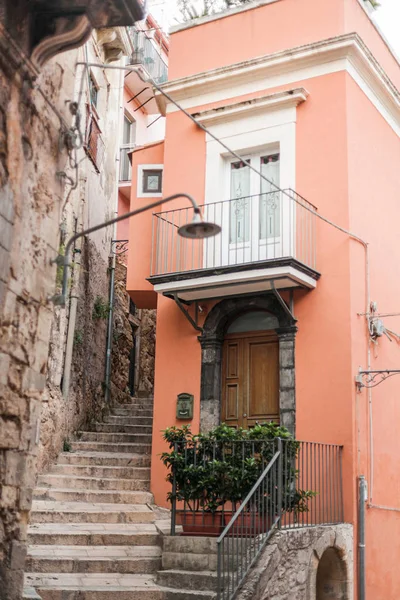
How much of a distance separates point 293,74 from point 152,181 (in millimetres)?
2975

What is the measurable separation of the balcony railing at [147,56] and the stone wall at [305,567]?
41.8 feet

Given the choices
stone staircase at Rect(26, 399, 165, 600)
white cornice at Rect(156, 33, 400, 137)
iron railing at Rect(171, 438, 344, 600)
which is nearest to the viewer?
stone staircase at Rect(26, 399, 165, 600)

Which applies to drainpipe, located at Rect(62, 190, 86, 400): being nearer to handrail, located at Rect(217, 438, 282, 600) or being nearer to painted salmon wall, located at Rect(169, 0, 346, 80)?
painted salmon wall, located at Rect(169, 0, 346, 80)

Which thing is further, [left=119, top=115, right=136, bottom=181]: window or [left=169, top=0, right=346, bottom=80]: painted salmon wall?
[left=119, top=115, right=136, bottom=181]: window

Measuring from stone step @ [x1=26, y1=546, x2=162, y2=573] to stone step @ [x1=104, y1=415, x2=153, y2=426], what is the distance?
15.4 ft

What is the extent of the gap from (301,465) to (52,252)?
15.4 ft

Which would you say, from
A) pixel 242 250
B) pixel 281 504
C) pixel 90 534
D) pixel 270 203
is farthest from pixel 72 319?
pixel 281 504

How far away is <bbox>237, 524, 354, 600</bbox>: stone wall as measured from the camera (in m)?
8.00

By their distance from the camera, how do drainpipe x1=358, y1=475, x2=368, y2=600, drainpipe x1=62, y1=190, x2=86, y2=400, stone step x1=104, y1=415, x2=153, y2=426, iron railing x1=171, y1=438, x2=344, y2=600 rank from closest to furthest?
1. iron railing x1=171, y1=438, x2=344, y2=600
2. drainpipe x1=358, y1=475, x2=368, y2=600
3. drainpipe x1=62, y1=190, x2=86, y2=400
4. stone step x1=104, y1=415, x2=153, y2=426

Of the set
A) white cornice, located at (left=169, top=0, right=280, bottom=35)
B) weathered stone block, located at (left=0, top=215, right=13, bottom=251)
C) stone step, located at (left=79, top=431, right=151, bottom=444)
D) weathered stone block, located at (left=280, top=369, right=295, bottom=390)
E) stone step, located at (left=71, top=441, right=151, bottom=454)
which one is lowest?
stone step, located at (left=71, top=441, right=151, bottom=454)

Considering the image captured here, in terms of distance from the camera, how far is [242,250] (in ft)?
38.8

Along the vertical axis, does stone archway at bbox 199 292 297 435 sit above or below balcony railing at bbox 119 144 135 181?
below

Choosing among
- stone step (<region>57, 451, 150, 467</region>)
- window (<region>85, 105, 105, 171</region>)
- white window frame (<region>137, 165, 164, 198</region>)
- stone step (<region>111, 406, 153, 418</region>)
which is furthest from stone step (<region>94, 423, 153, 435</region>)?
window (<region>85, 105, 105, 171</region>)

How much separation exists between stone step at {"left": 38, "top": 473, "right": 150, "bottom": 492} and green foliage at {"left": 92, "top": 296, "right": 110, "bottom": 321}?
13.1 feet
